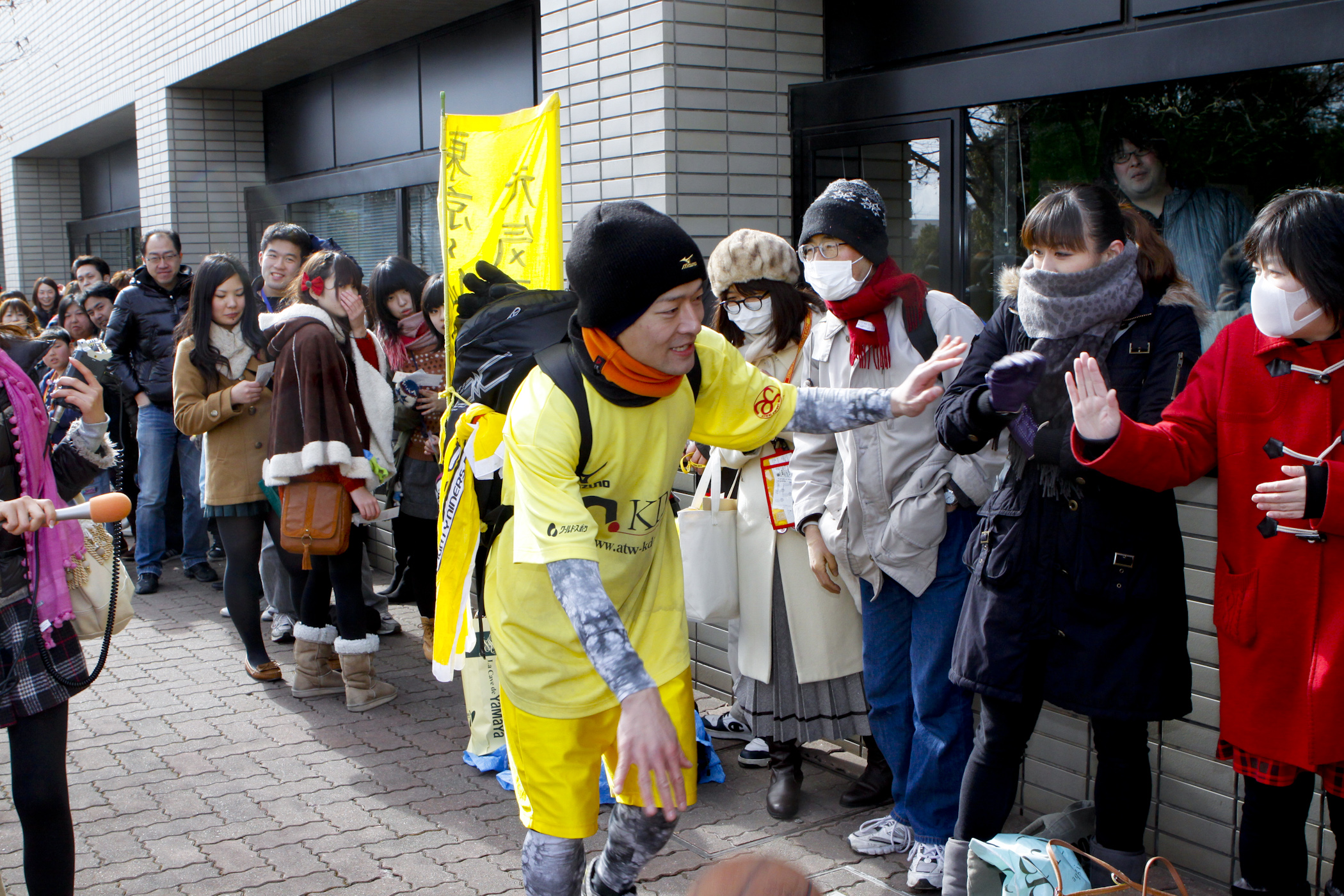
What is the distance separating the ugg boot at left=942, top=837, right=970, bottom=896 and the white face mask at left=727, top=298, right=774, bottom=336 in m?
1.78

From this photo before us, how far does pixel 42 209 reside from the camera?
664 inches

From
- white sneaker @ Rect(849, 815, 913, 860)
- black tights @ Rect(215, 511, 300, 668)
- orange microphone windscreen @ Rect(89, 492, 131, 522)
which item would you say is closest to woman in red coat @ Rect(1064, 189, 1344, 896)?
white sneaker @ Rect(849, 815, 913, 860)

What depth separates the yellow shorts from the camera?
282 centimetres

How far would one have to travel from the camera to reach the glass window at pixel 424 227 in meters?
8.53

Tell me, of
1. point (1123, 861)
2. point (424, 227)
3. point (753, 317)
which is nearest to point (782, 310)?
point (753, 317)

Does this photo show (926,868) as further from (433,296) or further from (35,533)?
(433,296)

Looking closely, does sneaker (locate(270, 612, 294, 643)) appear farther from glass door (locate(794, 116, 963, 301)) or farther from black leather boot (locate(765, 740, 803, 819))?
glass door (locate(794, 116, 963, 301))

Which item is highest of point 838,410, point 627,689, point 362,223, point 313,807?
point 362,223

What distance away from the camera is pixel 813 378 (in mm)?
3900

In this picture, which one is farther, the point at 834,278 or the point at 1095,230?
the point at 834,278

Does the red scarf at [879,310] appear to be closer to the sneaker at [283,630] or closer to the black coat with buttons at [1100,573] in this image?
the black coat with buttons at [1100,573]

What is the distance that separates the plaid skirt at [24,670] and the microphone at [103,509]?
0.45 metres

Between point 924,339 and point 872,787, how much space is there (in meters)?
1.64

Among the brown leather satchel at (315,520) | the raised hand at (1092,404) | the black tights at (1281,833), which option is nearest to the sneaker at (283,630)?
the brown leather satchel at (315,520)
